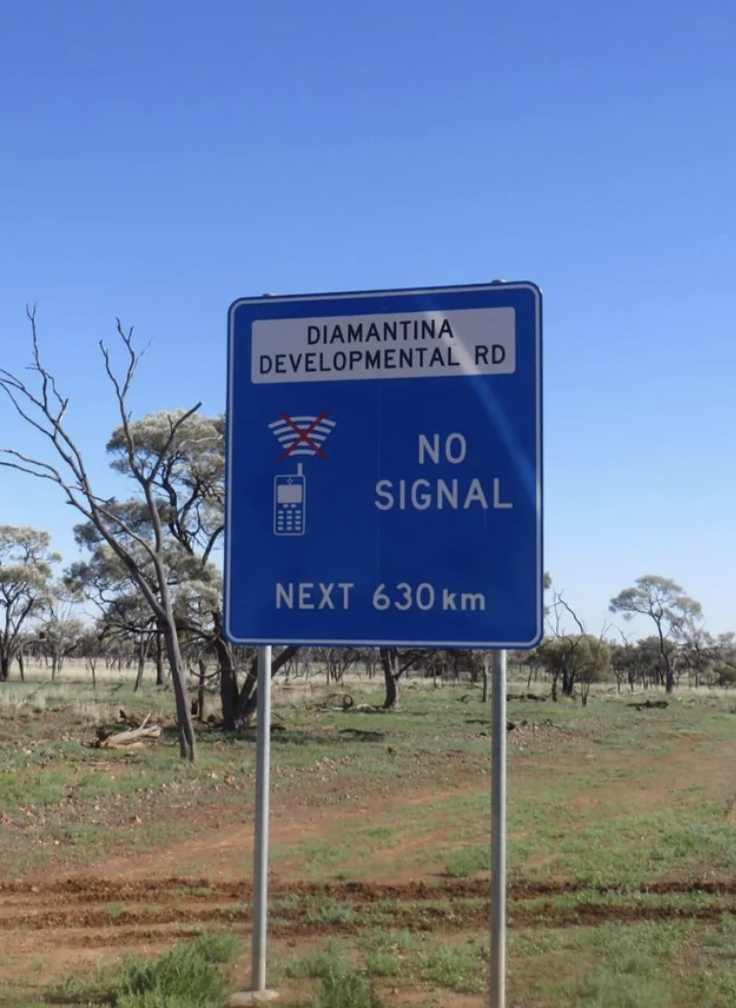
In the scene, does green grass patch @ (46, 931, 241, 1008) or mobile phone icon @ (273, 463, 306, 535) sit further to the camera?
mobile phone icon @ (273, 463, 306, 535)

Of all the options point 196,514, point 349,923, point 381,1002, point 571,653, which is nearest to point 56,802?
point 349,923

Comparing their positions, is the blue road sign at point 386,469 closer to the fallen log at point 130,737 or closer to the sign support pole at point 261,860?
the sign support pole at point 261,860

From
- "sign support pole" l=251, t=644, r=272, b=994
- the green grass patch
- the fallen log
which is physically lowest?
the fallen log

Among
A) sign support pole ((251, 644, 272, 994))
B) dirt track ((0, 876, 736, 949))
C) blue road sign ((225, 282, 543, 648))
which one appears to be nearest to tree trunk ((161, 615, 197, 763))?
dirt track ((0, 876, 736, 949))

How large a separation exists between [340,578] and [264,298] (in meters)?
1.49

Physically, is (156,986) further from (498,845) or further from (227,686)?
(227,686)

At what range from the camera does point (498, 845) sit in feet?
16.1

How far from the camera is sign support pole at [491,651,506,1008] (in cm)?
485

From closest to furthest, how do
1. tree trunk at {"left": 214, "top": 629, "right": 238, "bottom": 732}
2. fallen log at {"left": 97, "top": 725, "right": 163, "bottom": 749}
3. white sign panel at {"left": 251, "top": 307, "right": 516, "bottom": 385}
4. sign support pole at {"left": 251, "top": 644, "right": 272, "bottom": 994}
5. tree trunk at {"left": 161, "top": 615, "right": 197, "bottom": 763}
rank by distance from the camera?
white sign panel at {"left": 251, "top": 307, "right": 516, "bottom": 385}, sign support pole at {"left": 251, "top": 644, "right": 272, "bottom": 994}, tree trunk at {"left": 161, "top": 615, "right": 197, "bottom": 763}, fallen log at {"left": 97, "top": 725, "right": 163, "bottom": 749}, tree trunk at {"left": 214, "top": 629, "right": 238, "bottom": 732}

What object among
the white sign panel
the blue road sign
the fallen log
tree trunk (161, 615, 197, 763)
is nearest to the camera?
the blue road sign

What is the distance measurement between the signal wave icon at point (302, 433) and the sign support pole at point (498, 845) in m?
1.36

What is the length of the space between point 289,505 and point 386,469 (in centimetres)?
52

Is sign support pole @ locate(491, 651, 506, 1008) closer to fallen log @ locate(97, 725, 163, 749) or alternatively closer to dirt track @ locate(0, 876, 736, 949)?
dirt track @ locate(0, 876, 736, 949)

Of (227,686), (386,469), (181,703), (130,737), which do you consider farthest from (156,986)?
(227,686)
